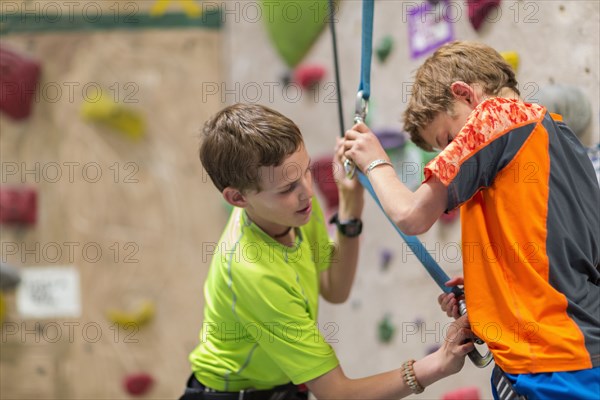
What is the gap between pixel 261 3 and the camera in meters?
3.13

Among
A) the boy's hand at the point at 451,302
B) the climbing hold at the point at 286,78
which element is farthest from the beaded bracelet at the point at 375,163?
the climbing hold at the point at 286,78

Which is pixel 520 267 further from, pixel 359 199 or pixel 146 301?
pixel 146 301

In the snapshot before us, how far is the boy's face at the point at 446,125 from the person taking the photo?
4.03 feet

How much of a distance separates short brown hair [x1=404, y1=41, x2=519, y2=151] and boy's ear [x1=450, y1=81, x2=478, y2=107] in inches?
0.4

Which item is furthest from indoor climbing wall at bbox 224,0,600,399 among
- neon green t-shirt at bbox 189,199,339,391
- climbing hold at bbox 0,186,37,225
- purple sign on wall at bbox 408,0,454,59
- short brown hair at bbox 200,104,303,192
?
climbing hold at bbox 0,186,37,225

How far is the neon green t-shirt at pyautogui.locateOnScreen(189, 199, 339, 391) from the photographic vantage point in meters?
1.47

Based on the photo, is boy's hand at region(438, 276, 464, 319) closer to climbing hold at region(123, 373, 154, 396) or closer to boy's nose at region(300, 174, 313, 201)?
boy's nose at region(300, 174, 313, 201)

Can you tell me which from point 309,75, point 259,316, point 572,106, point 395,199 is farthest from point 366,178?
point 309,75

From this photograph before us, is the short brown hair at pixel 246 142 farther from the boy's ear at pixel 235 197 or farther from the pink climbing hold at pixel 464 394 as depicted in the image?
the pink climbing hold at pixel 464 394

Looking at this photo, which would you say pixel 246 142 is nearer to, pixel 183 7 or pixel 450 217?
pixel 450 217

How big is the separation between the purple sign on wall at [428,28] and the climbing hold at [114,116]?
1.42m

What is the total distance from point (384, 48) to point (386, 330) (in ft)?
2.94

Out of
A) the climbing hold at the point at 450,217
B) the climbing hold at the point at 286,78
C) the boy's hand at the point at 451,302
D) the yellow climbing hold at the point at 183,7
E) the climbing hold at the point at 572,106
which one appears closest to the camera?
the boy's hand at the point at 451,302

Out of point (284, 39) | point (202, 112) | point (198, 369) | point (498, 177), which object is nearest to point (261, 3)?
point (284, 39)
